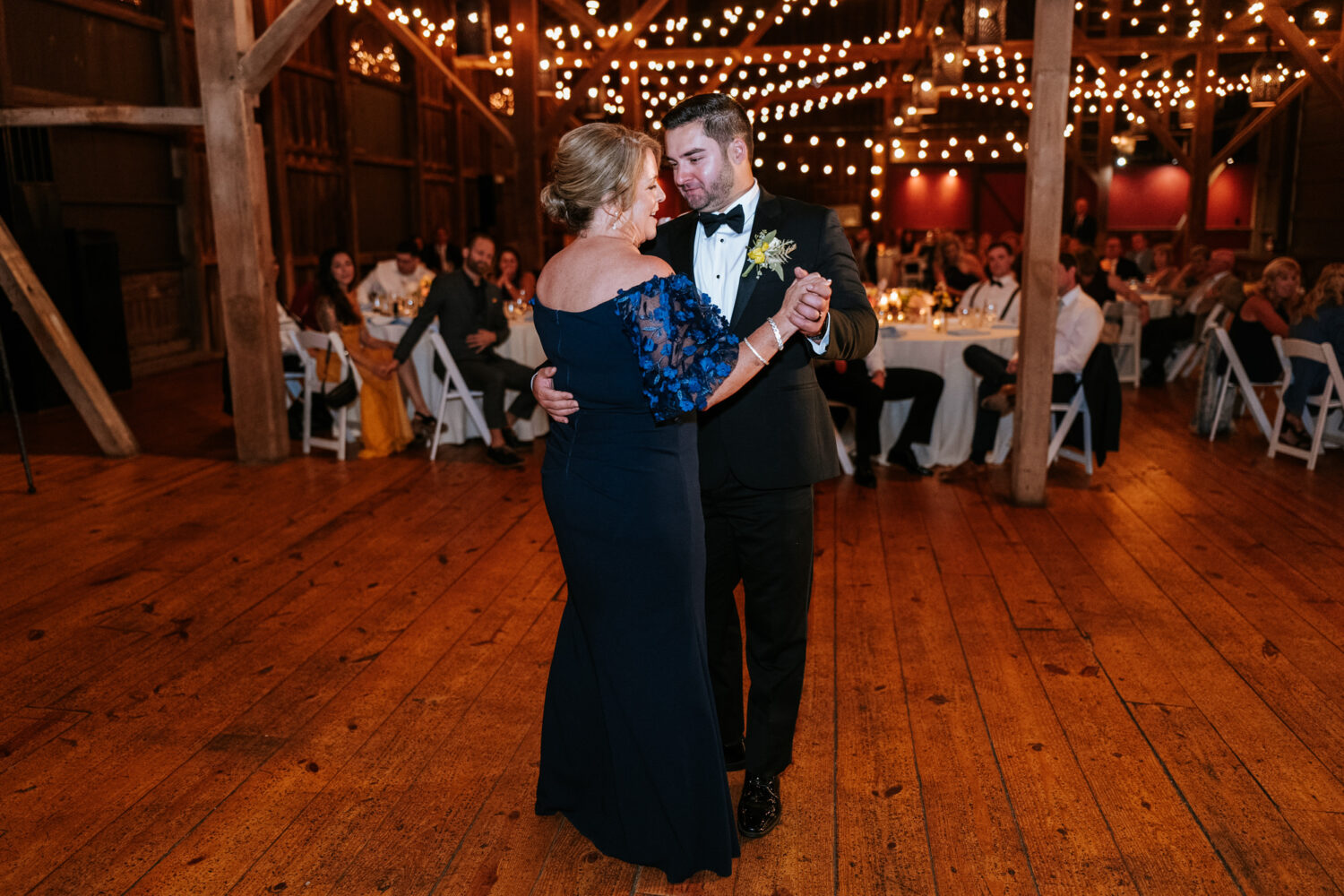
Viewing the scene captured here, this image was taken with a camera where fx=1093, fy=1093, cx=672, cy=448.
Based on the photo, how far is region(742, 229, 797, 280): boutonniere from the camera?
2.25 metres

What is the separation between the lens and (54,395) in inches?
320

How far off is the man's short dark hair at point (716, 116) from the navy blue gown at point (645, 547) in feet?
1.44

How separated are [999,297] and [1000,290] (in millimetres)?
48

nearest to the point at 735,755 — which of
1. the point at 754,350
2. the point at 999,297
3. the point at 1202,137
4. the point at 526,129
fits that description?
the point at 754,350

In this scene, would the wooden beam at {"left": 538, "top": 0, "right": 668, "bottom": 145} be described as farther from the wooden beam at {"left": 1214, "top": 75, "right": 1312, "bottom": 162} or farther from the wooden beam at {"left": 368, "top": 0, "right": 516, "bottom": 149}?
the wooden beam at {"left": 1214, "top": 75, "right": 1312, "bottom": 162}

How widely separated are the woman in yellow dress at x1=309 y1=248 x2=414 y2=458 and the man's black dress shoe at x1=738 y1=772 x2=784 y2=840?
14.5ft

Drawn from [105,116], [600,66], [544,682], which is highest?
[600,66]

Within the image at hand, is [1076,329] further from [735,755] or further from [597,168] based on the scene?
[597,168]

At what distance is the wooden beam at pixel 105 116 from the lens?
6078 millimetres

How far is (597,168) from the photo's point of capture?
1.98m

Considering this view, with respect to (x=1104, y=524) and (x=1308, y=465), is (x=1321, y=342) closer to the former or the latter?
(x=1308, y=465)

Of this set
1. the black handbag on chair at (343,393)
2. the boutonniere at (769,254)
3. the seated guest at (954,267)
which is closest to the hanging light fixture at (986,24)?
the seated guest at (954,267)

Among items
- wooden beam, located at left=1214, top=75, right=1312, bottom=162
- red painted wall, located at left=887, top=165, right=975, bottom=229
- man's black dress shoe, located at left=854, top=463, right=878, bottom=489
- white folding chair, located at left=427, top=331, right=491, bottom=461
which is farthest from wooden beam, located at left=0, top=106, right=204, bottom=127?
red painted wall, located at left=887, top=165, right=975, bottom=229

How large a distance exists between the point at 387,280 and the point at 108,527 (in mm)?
4064
